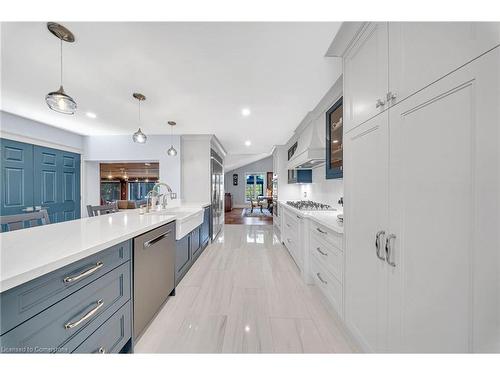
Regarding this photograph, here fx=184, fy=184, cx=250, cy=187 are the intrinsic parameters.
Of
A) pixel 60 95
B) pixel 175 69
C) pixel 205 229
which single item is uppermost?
pixel 175 69

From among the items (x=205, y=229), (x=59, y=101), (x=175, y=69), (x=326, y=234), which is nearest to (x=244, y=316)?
(x=326, y=234)

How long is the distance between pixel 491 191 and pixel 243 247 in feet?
11.7

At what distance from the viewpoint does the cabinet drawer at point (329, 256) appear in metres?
1.57

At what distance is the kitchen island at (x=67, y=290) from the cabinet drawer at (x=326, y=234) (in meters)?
1.60

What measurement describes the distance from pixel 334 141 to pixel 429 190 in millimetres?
1713

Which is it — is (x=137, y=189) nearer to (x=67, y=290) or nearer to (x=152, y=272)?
(x=152, y=272)

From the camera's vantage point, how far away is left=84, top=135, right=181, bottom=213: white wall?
13.8 feet

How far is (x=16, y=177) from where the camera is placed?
10.1ft

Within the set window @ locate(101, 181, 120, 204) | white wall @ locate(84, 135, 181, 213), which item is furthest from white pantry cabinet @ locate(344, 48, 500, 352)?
window @ locate(101, 181, 120, 204)

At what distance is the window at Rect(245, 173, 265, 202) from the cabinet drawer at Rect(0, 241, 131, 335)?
10571 mm

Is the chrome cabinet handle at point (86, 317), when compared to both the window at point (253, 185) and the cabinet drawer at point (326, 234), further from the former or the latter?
the window at point (253, 185)

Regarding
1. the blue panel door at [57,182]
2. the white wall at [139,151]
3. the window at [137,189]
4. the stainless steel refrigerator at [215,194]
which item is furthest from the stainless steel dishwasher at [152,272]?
the window at [137,189]

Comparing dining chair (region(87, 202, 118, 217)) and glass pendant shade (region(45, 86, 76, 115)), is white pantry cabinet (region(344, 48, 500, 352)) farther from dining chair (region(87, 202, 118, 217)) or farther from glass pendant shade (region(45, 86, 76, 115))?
dining chair (region(87, 202, 118, 217))
